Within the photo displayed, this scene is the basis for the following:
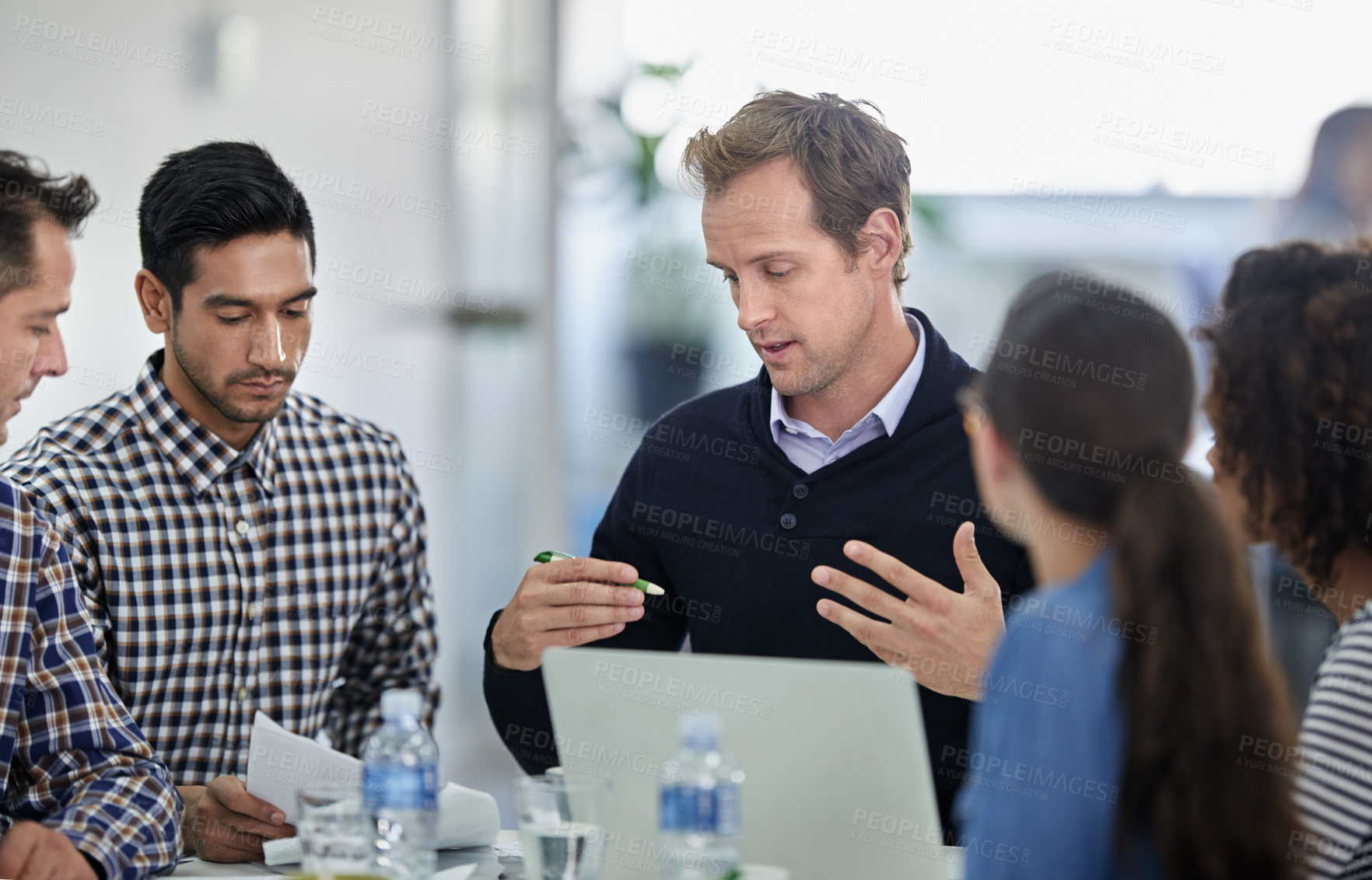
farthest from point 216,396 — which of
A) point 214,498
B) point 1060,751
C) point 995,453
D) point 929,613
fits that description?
point 1060,751

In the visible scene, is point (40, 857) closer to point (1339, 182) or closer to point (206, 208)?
Answer: point (206, 208)

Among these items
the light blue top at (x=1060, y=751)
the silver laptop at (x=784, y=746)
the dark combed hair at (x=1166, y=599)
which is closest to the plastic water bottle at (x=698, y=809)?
the silver laptop at (x=784, y=746)

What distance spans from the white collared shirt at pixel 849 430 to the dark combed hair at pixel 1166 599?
2.72 feet

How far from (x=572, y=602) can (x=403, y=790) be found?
0.44 metres

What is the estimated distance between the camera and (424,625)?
214 centimetres

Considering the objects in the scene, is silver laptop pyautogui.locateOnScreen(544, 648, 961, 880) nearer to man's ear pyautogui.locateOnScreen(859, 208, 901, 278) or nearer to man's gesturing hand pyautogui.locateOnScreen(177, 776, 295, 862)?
man's gesturing hand pyautogui.locateOnScreen(177, 776, 295, 862)

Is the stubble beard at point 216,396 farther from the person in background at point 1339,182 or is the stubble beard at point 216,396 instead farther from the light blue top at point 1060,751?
the person in background at point 1339,182

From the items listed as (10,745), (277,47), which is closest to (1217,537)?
(10,745)

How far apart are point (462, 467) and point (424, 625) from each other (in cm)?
161

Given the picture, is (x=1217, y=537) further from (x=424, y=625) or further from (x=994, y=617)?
(x=424, y=625)

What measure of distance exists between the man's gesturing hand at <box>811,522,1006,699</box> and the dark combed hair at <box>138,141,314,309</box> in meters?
1.15

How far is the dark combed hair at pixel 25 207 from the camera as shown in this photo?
156 centimetres

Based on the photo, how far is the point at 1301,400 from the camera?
50.1 inches

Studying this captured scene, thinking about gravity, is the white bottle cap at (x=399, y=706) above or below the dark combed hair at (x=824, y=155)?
below
